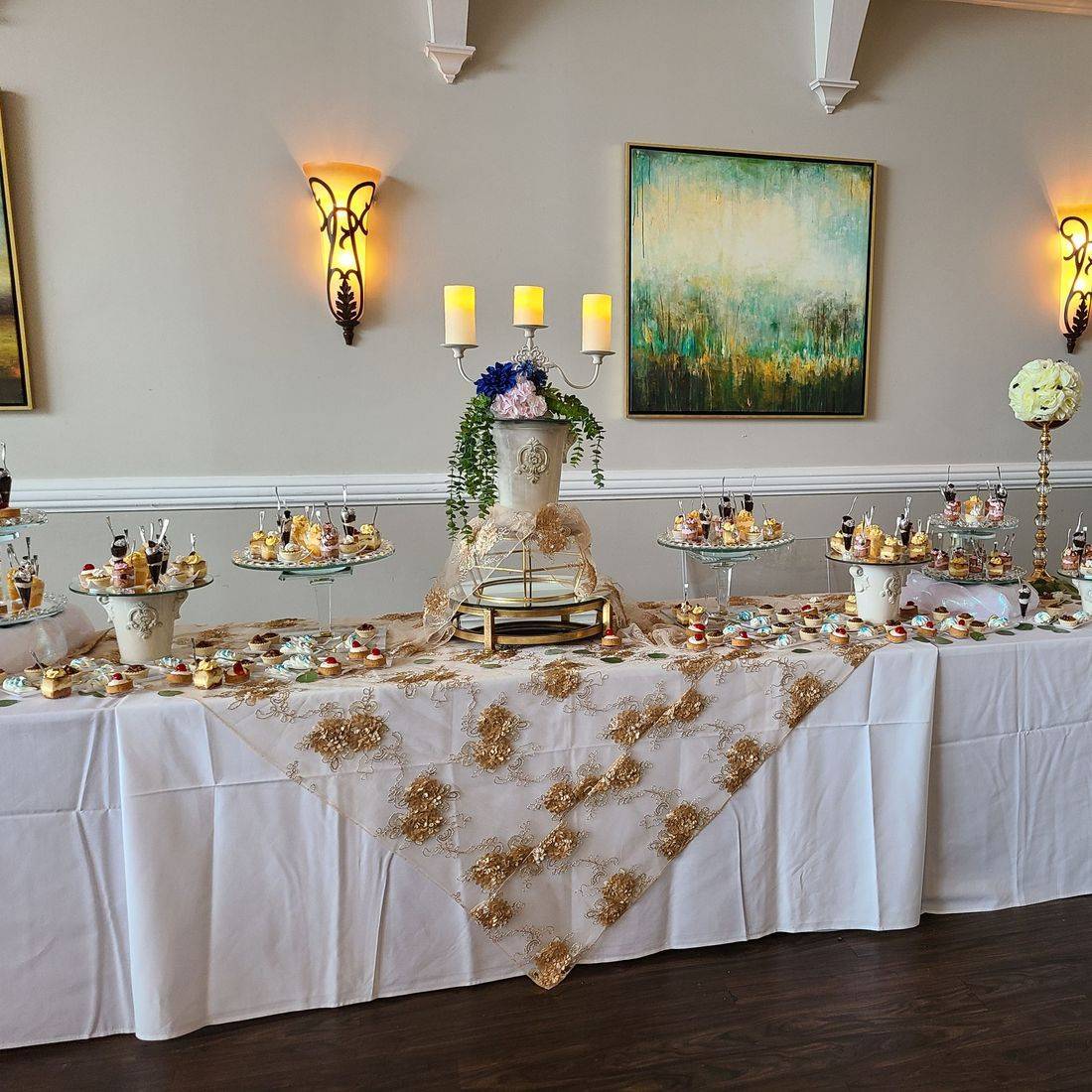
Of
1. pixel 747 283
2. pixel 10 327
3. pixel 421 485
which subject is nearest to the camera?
pixel 10 327

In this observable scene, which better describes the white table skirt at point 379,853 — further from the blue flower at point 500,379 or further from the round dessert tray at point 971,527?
the blue flower at point 500,379

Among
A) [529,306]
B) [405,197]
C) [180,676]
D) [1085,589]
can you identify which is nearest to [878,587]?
[1085,589]

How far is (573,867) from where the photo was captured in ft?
6.57

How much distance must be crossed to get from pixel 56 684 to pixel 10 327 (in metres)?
1.88

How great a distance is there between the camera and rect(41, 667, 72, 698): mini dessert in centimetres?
180

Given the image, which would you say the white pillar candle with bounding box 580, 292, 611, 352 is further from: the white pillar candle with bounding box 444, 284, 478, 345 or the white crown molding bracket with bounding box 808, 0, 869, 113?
the white crown molding bracket with bounding box 808, 0, 869, 113

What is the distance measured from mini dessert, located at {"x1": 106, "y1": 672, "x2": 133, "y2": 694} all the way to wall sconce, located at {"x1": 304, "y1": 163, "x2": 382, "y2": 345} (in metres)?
1.82

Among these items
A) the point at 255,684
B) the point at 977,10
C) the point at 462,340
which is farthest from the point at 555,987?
the point at 977,10

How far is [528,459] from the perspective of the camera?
2148 mm

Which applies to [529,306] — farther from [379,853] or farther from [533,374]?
[379,853]

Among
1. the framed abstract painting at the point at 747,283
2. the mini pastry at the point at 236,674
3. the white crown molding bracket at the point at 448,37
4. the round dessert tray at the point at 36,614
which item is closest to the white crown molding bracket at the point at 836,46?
the framed abstract painting at the point at 747,283

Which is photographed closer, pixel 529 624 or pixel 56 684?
pixel 56 684

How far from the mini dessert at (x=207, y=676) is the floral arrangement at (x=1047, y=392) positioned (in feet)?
8.32

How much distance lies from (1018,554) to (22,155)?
4592 mm
